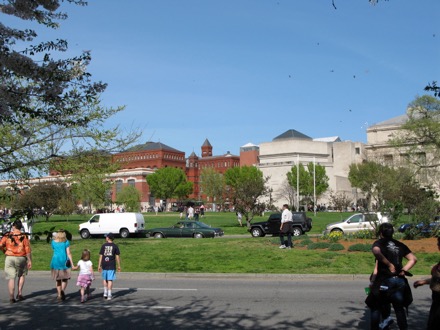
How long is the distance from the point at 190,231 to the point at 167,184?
9718 cm

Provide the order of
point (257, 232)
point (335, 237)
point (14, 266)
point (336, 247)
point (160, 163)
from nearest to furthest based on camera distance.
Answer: point (14, 266) → point (336, 247) → point (335, 237) → point (257, 232) → point (160, 163)

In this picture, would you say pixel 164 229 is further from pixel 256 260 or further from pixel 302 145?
pixel 302 145

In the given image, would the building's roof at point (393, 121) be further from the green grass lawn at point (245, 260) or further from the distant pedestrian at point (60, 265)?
the distant pedestrian at point (60, 265)

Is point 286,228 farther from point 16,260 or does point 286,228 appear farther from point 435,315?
point 435,315

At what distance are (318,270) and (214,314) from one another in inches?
259

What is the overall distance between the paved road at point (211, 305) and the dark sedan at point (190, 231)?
16402 mm

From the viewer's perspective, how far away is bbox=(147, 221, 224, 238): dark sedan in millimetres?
31130

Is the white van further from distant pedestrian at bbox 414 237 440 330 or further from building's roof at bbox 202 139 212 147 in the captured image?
building's roof at bbox 202 139 212 147

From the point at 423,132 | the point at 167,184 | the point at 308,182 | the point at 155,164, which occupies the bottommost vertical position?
the point at 308,182

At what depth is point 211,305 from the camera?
1045cm

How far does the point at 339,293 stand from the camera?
1189 cm

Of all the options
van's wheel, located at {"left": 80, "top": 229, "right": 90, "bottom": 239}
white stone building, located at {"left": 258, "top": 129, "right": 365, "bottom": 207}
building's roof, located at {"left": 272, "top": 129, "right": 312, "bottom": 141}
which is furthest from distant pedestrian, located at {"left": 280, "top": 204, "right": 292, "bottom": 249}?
building's roof, located at {"left": 272, "top": 129, "right": 312, "bottom": 141}

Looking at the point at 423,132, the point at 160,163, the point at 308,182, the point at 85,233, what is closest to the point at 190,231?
the point at 85,233

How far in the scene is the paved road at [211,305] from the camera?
28.6 feet
